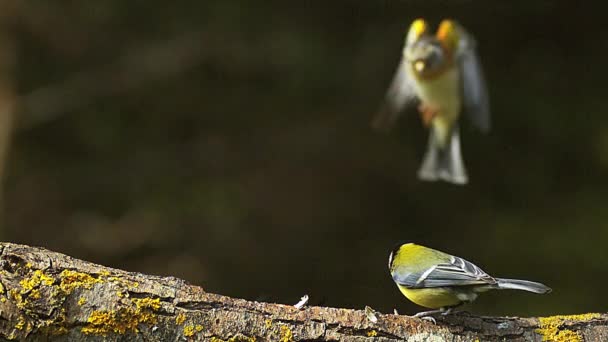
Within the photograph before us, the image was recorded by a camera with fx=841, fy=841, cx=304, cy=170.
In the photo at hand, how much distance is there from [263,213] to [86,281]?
306 cm

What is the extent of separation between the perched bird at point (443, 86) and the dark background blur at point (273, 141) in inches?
28.9

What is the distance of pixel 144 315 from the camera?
145 cm

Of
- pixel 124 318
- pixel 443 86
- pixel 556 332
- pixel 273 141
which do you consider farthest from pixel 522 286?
pixel 273 141

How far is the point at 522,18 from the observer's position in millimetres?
4086

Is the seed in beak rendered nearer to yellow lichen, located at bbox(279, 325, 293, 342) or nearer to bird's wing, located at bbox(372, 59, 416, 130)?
bird's wing, located at bbox(372, 59, 416, 130)

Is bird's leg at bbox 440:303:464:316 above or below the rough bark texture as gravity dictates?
above

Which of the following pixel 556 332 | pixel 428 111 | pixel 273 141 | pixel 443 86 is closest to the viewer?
pixel 556 332

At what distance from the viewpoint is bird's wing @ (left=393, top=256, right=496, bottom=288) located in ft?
5.67

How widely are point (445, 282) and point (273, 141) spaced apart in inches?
110

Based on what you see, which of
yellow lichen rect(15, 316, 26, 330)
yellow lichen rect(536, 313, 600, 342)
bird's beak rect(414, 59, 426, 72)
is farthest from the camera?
bird's beak rect(414, 59, 426, 72)

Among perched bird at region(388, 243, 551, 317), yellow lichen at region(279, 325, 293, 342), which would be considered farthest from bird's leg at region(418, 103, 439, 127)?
yellow lichen at region(279, 325, 293, 342)

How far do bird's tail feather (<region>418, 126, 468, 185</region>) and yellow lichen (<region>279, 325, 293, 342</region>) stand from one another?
6.39ft

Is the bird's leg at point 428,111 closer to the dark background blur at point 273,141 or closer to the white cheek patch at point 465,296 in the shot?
the dark background blur at point 273,141

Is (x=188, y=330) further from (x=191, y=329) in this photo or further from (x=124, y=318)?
(x=124, y=318)
